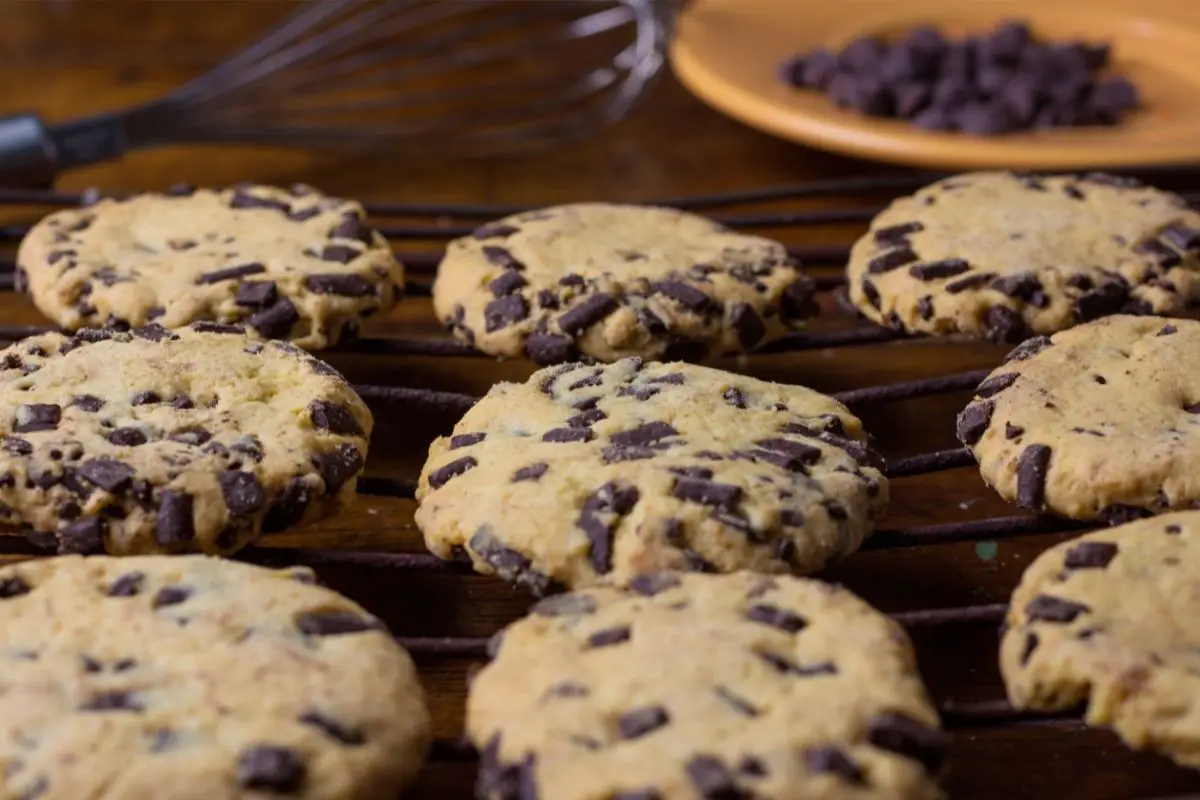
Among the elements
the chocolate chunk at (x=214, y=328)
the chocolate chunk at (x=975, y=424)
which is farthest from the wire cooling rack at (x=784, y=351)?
the chocolate chunk at (x=214, y=328)

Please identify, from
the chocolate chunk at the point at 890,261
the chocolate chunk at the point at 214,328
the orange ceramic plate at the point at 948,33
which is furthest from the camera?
the orange ceramic plate at the point at 948,33

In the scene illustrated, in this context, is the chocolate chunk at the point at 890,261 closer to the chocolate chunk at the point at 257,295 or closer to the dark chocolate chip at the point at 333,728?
the chocolate chunk at the point at 257,295

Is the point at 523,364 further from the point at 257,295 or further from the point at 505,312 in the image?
the point at 257,295

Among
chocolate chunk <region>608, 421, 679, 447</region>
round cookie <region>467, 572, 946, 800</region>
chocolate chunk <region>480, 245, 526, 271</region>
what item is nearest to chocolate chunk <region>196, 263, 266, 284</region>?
chocolate chunk <region>480, 245, 526, 271</region>

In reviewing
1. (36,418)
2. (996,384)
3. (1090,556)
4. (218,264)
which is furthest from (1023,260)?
(36,418)

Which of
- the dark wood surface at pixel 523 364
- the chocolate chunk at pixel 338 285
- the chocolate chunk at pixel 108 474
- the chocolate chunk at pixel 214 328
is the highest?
the chocolate chunk at pixel 338 285

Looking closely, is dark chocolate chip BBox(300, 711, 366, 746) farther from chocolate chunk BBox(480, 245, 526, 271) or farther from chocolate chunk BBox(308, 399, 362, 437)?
chocolate chunk BBox(480, 245, 526, 271)

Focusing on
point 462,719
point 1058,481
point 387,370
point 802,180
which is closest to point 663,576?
point 462,719
